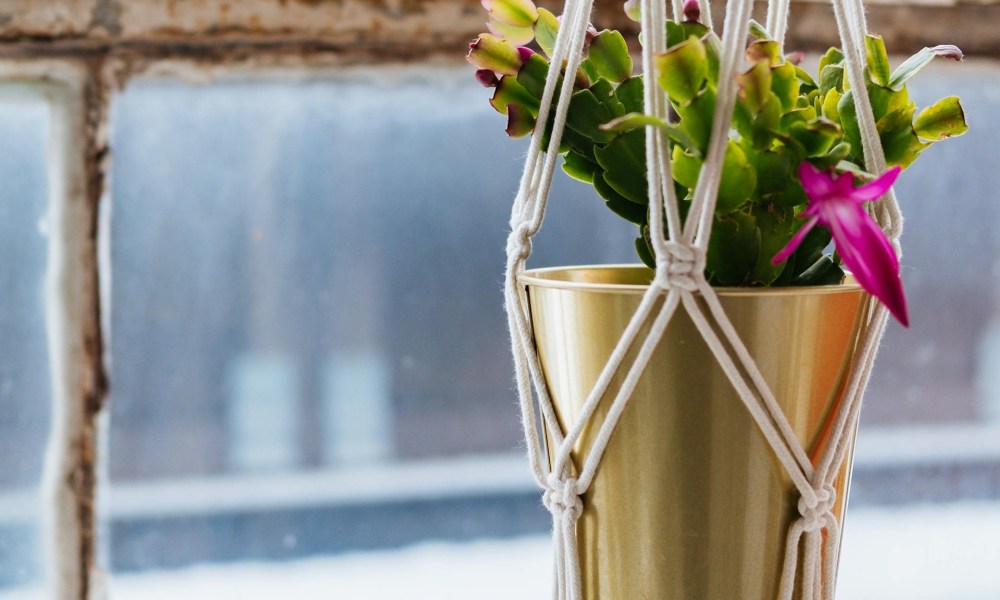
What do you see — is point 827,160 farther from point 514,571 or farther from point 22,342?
point 22,342

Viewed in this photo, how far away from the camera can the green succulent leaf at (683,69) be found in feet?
1.14

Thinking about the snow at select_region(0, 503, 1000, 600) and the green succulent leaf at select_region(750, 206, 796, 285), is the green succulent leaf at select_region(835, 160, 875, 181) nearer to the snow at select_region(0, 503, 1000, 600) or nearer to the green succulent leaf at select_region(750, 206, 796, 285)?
the green succulent leaf at select_region(750, 206, 796, 285)

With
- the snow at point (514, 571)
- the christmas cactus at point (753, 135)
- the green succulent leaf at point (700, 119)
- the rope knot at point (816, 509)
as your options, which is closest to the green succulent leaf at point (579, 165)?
the christmas cactus at point (753, 135)

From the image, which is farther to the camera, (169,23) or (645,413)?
(169,23)

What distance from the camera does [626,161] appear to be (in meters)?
0.41

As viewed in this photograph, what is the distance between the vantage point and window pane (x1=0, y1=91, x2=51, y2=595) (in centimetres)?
75

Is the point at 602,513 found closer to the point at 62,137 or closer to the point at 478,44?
the point at 478,44

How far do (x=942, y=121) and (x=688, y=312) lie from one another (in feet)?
0.59

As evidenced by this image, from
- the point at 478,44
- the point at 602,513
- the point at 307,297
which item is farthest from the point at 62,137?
the point at 602,513

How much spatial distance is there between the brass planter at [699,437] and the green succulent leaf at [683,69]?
0.09m

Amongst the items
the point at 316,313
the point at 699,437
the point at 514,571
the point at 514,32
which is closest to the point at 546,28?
the point at 514,32

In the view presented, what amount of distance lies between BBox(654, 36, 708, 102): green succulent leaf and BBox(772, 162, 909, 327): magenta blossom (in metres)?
0.06

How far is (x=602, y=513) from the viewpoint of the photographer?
400 mm

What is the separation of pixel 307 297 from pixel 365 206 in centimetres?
11
